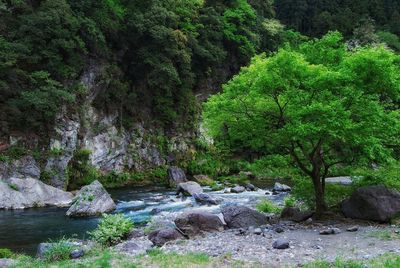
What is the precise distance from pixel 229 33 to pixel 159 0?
10.7 m

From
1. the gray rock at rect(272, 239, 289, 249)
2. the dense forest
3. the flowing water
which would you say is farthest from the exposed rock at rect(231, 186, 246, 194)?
the gray rock at rect(272, 239, 289, 249)

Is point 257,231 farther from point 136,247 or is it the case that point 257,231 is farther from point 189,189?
A: point 189,189

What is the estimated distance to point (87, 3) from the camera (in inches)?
1369

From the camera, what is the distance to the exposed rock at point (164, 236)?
1520 centimetres

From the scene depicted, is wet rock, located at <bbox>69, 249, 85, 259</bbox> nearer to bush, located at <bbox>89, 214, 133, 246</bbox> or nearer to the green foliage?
bush, located at <bbox>89, 214, 133, 246</bbox>

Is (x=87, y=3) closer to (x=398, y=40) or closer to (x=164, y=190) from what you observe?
(x=164, y=190)

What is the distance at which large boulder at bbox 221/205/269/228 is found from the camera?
1764 centimetres

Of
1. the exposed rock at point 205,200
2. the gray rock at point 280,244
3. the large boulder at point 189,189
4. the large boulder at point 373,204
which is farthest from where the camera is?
the large boulder at point 189,189

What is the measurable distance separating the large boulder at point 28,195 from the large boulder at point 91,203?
3.02 meters

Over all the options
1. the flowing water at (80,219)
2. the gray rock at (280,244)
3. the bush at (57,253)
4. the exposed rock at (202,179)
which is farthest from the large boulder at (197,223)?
the exposed rock at (202,179)

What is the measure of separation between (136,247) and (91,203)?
1016 cm

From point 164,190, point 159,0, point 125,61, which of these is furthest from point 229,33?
point 164,190

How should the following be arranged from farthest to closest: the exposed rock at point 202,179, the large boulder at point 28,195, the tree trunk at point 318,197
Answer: the exposed rock at point 202,179, the large boulder at point 28,195, the tree trunk at point 318,197

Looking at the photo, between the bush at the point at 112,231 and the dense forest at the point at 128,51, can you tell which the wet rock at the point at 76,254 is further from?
the dense forest at the point at 128,51
